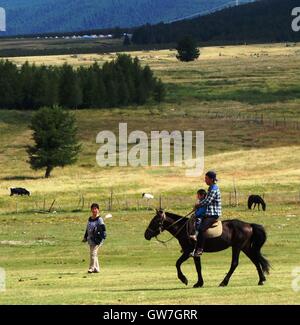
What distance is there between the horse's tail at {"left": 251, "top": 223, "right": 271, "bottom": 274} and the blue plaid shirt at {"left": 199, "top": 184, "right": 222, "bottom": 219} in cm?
101

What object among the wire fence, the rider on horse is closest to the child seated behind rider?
the rider on horse

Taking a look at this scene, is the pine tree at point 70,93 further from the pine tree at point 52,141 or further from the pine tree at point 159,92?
the pine tree at point 52,141

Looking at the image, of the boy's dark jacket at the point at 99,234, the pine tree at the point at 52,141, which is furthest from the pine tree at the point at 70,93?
the boy's dark jacket at the point at 99,234

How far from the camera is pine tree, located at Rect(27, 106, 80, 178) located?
299 ft

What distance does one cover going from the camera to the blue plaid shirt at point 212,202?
2538 cm

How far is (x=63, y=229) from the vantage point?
1953 inches

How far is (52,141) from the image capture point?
94250 millimetres

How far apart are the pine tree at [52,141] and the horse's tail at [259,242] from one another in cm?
6445

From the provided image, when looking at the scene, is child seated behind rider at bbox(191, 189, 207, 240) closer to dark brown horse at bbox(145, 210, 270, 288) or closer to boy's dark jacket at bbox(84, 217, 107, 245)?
dark brown horse at bbox(145, 210, 270, 288)

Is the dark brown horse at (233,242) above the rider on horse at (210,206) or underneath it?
underneath

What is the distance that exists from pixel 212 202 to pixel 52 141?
228 feet
